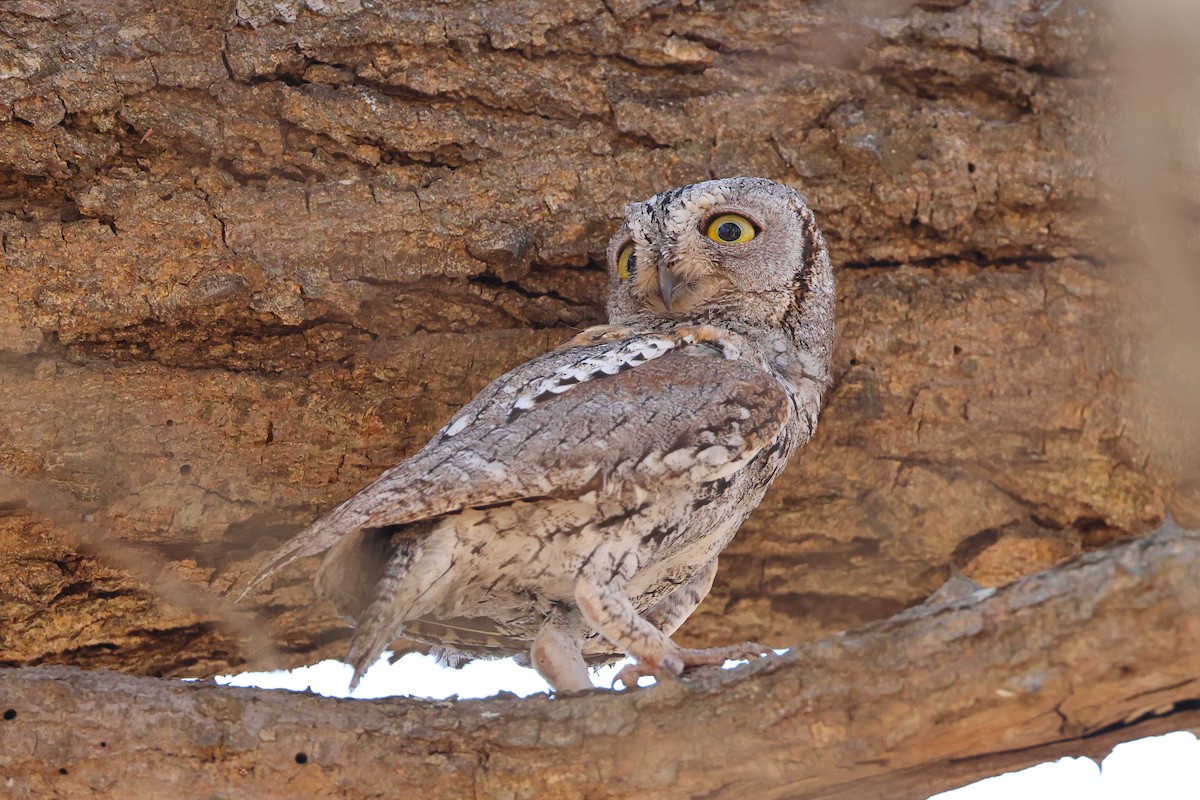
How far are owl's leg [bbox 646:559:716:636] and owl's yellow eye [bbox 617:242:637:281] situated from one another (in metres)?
0.87

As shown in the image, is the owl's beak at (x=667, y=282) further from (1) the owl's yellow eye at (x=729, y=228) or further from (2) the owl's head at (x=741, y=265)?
(1) the owl's yellow eye at (x=729, y=228)

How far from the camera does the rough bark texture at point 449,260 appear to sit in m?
3.29

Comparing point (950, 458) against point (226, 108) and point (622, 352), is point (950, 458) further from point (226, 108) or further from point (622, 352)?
point (226, 108)

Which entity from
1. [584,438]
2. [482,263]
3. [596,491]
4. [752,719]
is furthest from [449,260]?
[752,719]

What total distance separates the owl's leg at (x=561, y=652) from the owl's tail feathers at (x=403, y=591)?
1.01ft

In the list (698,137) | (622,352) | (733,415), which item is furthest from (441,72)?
(733,415)

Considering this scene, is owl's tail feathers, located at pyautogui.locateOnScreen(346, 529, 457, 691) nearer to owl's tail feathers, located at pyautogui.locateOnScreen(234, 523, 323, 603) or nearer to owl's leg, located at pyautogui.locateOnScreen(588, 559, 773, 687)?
owl's tail feathers, located at pyautogui.locateOnScreen(234, 523, 323, 603)

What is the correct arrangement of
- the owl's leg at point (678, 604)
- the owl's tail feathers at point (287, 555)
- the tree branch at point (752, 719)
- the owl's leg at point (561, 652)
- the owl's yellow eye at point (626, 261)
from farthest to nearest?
the owl's yellow eye at point (626, 261), the owl's leg at point (678, 604), the owl's leg at point (561, 652), the owl's tail feathers at point (287, 555), the tree branch at point (752, 719)

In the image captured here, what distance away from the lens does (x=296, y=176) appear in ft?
11.2

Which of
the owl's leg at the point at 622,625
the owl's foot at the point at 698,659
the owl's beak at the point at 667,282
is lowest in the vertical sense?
the owl's foot at the point at 698,659

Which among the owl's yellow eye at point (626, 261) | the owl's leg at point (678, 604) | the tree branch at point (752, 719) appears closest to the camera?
the tree branch at point (752, 719)

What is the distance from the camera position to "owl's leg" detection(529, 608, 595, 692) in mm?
2902

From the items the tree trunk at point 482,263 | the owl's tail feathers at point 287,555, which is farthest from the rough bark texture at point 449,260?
the owl's tail feathers at point 287,555

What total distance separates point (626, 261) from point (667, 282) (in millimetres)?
177
